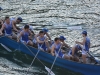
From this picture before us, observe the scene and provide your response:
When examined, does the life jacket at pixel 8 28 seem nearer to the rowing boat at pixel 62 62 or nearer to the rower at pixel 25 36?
the rowing boat at pixel 62 62

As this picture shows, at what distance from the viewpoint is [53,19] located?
1129 inches

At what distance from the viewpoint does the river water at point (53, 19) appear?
18.5 metres

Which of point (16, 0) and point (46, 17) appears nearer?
point (46, 17)

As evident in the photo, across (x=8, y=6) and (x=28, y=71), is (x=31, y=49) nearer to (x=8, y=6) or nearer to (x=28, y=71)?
(x=28, y=71)

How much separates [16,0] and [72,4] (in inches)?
273

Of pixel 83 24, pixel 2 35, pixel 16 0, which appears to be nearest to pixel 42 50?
pixel 2 35

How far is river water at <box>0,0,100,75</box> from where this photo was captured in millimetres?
18469

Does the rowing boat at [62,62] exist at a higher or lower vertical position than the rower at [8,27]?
lower

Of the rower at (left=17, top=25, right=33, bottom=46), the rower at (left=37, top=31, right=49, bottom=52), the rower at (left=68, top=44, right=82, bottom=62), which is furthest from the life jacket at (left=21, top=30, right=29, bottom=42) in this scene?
the rower at (left=68, top=44, right=82, bottom=62)

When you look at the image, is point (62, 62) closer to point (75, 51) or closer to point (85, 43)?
point (75, 51)

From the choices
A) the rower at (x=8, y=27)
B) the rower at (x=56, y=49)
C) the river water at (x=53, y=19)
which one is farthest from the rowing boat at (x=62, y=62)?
the river water at (x=53, y=19)

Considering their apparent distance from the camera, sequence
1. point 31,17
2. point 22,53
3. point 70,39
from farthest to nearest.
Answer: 1. point 31,17
2. point 70,39
3. point 22,53

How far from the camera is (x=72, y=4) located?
110 ft

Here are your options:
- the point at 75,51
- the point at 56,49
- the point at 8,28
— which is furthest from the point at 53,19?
the point at 75,51
